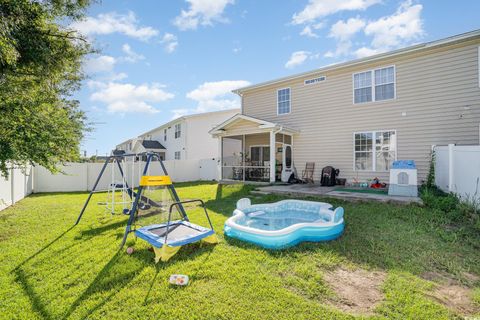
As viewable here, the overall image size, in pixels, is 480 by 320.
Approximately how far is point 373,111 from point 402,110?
3.51 feet

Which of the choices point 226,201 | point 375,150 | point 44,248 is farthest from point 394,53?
point 44,248

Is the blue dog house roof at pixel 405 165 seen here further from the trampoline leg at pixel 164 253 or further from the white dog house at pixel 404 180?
the trampoline leg at pixel 164 253

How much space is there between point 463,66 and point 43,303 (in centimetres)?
1337

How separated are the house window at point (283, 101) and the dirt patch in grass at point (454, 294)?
10.6m

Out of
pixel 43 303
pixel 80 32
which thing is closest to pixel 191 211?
pixel 43 303

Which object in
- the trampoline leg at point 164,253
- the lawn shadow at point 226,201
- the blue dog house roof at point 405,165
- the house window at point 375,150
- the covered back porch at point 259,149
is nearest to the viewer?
the trampoline leg at point 164,253

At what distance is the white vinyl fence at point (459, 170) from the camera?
6027mm

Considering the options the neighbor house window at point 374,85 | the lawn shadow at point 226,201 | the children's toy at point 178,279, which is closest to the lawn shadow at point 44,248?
the children's toy at point 178,279

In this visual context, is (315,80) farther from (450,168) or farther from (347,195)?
(450,168)

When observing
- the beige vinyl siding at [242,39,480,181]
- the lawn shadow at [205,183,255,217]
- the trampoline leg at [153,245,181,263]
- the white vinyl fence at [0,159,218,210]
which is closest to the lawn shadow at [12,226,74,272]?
the white vinyl fence at [0,159,218,210]

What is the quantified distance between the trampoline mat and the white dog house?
23.5ft

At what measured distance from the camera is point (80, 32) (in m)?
7.71

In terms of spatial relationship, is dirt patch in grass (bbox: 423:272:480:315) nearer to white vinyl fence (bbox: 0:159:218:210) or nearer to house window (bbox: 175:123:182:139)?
white vinyl fence (bbox: 0:159:218:210)

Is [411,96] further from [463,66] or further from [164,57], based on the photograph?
[164,57]
